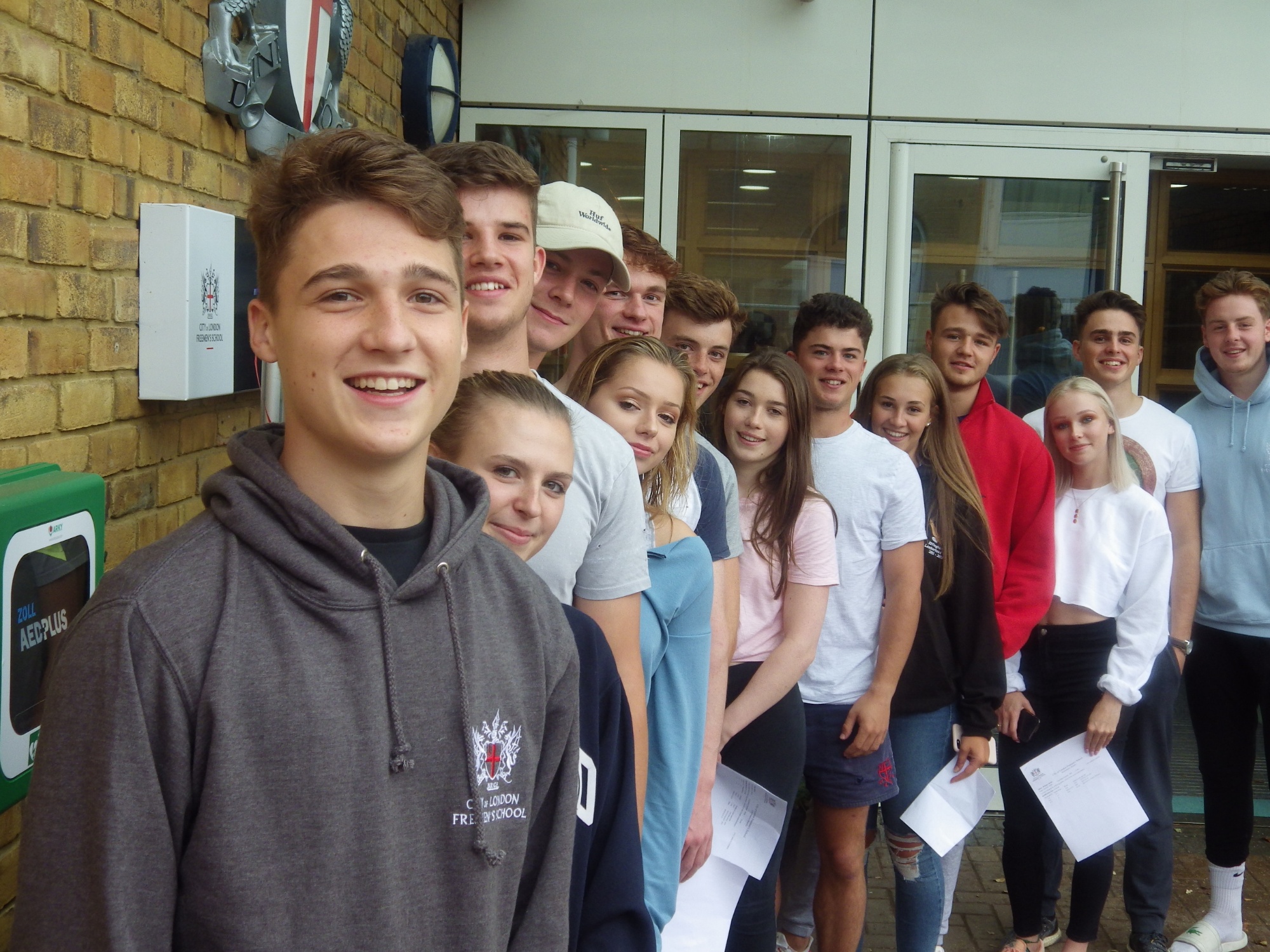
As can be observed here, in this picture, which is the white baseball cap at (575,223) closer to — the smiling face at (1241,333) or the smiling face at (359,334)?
the smiling face at (359,334)

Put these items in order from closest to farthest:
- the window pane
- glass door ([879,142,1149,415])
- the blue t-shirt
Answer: the blue t-shirt < glass door ([879,142,1149,415]) < the window pane

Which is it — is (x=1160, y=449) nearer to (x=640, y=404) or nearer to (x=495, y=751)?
(x=640, y=404)

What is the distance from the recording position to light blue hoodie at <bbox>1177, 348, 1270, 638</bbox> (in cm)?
363

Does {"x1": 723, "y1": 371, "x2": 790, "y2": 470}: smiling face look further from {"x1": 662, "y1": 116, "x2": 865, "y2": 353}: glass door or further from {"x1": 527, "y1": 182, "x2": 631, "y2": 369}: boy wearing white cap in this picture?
{"x1": 662, "y1": 116, "x2": 865, "y2": 353}: glass door

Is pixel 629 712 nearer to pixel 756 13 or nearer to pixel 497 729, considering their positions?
pixel 497 729

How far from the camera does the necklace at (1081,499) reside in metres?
3.42

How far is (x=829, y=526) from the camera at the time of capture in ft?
9.42

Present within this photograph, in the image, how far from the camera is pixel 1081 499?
135 inches

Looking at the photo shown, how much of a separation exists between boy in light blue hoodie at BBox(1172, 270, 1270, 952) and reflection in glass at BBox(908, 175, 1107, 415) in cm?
105

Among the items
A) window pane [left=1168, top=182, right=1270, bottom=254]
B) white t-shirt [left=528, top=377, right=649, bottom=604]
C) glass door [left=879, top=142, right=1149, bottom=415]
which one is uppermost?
window pane [left=1168, top=182, right=1270, bottom=254]

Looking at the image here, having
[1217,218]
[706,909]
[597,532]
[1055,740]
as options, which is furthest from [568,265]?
[1217,218]

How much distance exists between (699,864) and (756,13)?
350 centimetres

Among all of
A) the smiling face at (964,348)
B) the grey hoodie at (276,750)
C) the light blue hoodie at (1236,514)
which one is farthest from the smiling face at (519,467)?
the light blue hoodie at (1236,514)

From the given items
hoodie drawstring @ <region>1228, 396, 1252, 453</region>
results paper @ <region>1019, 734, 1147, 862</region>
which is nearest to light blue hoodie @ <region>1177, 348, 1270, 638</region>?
hoodie drawstring @ <region>1228, 396, 1252, 453</region>
